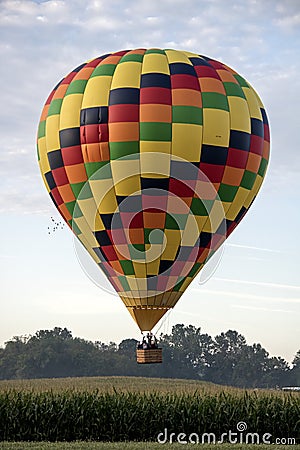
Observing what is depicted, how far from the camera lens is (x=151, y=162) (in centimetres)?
2358

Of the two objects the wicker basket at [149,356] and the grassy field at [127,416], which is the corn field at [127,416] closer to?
the grassy field at [127,416]

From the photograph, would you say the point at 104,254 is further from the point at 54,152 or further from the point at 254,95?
the point at 254,95

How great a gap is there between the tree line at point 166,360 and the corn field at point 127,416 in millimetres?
44634

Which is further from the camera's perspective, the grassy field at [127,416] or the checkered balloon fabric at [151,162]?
the checkered balloon fabric at [151,162]

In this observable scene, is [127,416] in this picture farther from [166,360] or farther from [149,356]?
[166,360]

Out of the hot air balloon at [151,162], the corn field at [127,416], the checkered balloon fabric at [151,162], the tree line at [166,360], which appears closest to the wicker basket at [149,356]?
the hot air balloon at [151,162]

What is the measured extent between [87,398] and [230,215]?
6587 mm

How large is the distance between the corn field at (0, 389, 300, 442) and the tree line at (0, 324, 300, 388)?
44634mm

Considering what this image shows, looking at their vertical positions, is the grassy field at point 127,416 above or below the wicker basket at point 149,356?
below

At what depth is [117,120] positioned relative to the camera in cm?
2356

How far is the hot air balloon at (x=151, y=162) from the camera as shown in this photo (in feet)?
77.5

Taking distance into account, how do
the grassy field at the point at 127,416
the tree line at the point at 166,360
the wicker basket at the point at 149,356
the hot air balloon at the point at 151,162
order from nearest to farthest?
the grassy field at the point at 127,416 → the hot air balloon at the point at 151,162 → the wicker basket at the point at 149,356 → the tree line at the point at 166,360

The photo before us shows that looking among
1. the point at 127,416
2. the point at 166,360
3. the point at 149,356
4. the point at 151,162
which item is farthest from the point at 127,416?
the point at 166,360

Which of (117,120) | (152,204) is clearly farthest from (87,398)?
(117,120)
